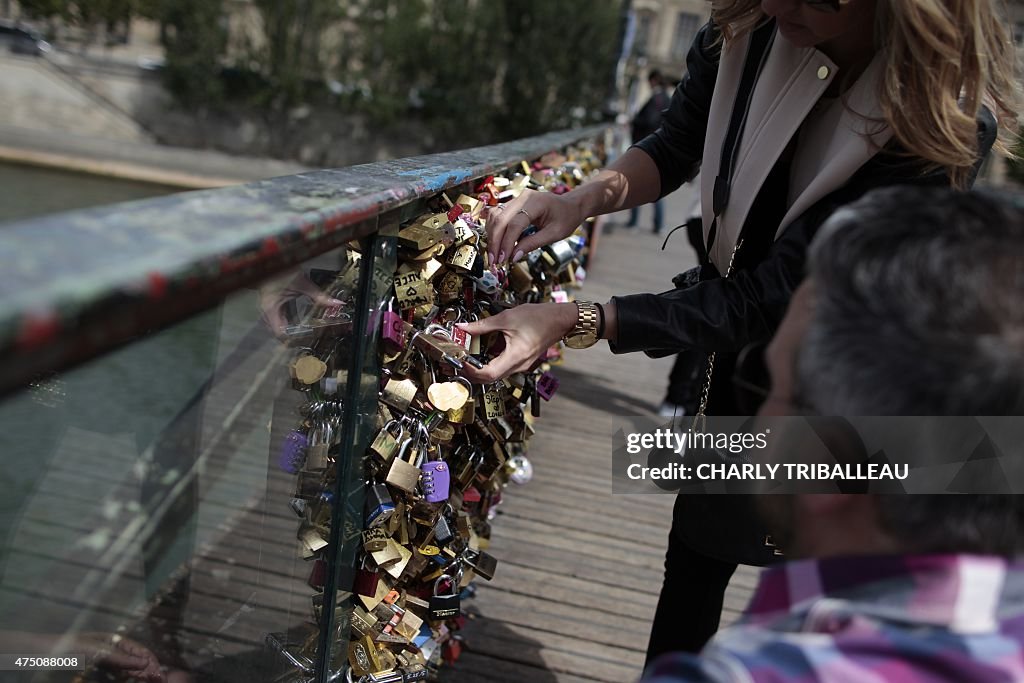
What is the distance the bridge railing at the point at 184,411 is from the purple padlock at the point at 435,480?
0.14m

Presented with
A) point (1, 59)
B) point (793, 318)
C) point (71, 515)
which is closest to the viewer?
point (793, 318)

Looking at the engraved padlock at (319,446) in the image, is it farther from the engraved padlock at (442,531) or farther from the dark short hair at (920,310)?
the dark short hair at (920,310)

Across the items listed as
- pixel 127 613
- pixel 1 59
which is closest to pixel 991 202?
pixel 127 613

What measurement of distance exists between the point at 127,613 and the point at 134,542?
280 millimetres

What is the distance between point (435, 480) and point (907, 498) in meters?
1.18

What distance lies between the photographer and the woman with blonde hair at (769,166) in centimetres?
156

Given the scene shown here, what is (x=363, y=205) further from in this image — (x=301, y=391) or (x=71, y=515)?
(x=71, y=515)

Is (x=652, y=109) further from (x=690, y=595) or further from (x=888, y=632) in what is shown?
(x=888, y=632)

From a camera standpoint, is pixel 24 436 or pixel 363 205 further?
pixel 24 436

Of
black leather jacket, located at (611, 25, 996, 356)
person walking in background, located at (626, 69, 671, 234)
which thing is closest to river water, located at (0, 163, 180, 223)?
person walking in background, located at (626, 69, 671, 234)

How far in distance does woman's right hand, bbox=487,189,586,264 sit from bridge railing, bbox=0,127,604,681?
0.45 ft

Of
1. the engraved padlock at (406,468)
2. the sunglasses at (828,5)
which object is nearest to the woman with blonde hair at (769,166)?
the sunglasses at (828,5)

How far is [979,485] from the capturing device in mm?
931

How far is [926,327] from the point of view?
0.82 m
